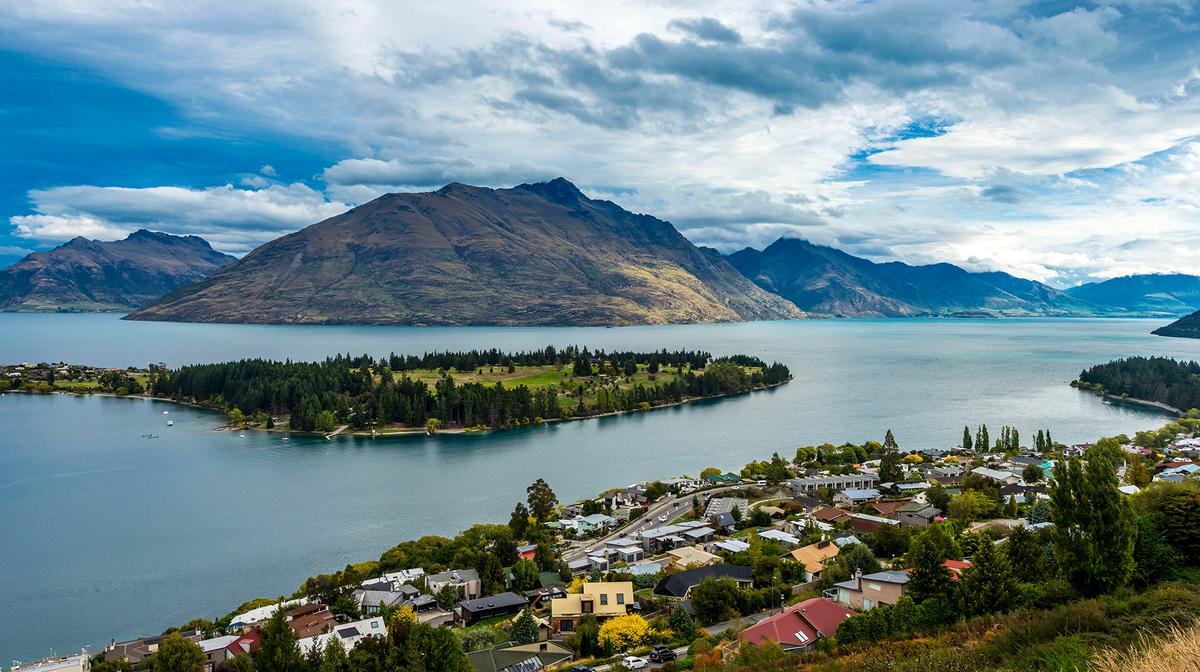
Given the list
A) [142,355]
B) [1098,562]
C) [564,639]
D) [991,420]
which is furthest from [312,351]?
[1098,562]

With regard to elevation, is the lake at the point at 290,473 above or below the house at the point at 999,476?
below

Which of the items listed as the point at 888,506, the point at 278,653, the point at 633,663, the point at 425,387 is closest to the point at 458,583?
Result: the point at 278,653

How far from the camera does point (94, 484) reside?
165ft

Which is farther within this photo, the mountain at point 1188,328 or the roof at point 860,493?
the mountain at point 1188,328

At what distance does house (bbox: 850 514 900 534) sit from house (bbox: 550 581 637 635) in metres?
13.5

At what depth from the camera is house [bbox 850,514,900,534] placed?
1291 inches

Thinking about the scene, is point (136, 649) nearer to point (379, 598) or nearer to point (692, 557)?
point (379, 598)

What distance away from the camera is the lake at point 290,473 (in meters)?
32.1

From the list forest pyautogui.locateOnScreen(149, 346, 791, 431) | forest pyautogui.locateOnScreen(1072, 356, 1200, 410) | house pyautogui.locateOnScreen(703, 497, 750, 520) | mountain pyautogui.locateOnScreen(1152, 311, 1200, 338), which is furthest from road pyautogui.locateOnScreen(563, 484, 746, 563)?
mountain pyautogui.locateOnScreen(1152, 311, 1200, 338)

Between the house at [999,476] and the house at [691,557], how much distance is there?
824 inches

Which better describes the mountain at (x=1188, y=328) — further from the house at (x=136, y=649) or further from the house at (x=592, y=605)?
the house at (x=136, y=649)

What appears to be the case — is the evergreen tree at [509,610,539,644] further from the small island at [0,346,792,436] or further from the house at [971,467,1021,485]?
the small island at [0,346,792,436]

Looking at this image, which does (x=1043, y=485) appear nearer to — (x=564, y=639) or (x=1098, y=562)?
(x=1098, y=562)

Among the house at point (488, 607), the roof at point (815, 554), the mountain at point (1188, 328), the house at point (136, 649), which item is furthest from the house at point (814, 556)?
the mountain at point (1188, 328)
